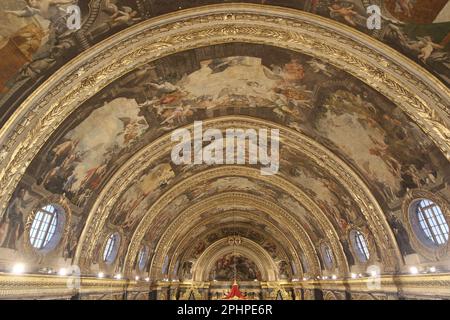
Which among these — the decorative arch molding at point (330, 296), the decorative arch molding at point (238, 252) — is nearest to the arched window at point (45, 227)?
the decorative arch molding at point (330, 296)

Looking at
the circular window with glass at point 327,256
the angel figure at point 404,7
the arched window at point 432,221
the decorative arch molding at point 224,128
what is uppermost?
the angel figure at point 404,7

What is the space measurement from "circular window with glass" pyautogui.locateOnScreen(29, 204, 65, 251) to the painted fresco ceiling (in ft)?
2.31

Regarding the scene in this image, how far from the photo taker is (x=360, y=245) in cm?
1867

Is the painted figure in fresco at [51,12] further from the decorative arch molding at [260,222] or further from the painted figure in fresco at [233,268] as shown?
the painted figure in fresco at [233,268]

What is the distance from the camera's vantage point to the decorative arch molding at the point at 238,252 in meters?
41.4

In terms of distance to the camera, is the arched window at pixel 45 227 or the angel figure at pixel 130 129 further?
the angel figure at pixel 130 129

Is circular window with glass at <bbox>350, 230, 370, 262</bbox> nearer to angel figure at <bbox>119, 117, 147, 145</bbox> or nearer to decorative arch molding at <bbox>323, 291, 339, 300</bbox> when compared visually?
decorative arch molding at <bbox>323, 291, 339, 300</bbox>

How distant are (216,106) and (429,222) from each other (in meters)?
10.2

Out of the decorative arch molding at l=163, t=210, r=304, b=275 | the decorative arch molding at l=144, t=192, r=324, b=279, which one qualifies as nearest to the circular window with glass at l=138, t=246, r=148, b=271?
the decorative arch molding at l=144, t=192, r=324, b=279

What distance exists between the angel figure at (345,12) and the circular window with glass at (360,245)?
12741 mm

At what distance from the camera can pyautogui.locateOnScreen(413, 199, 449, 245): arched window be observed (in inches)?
462

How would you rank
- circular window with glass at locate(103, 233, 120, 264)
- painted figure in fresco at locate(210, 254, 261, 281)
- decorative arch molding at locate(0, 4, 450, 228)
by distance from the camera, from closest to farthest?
decorative arch molding at locate(0, 4, 450, 228), circular window with glass at locate(103, 233, 120, 264), painted figure in fresco at locate(210, 254, 261, 281)

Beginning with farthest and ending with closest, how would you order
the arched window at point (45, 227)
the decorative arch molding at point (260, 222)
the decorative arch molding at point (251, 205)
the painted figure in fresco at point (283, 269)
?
1. the painted figure in fresco at point (283, 269)
2. the decorative arch molding at point (260, 222)
3. the decorative arch molding at point (251, 205)
4. the arched window at point (45, 227)
